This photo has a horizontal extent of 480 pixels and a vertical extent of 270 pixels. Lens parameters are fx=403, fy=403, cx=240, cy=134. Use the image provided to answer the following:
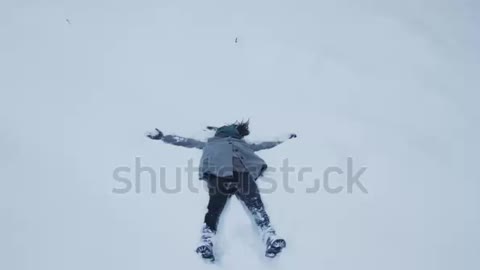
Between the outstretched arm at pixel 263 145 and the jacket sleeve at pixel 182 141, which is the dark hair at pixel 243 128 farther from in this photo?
the jacket sleeve at pixel 182 141

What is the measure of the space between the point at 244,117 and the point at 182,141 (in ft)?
1.92

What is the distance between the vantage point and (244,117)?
3309 mm

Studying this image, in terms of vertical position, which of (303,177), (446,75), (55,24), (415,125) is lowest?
(303,177)

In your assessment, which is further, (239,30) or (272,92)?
(239,30)

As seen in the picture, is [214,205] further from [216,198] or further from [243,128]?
[243,128]

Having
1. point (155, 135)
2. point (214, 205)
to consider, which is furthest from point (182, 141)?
point (214, 205)

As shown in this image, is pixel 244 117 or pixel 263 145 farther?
pixel 244 117

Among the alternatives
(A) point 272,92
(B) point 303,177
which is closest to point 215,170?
(B) point 303,177

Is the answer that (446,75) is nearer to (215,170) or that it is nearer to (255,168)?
(255,168)

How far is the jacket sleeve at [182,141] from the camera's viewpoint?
2990mm

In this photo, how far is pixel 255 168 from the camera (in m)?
2.77

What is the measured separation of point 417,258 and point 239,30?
289cm

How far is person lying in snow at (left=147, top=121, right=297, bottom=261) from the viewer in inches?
92.2

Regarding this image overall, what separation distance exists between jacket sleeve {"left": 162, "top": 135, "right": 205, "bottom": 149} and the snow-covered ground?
0.16ft
